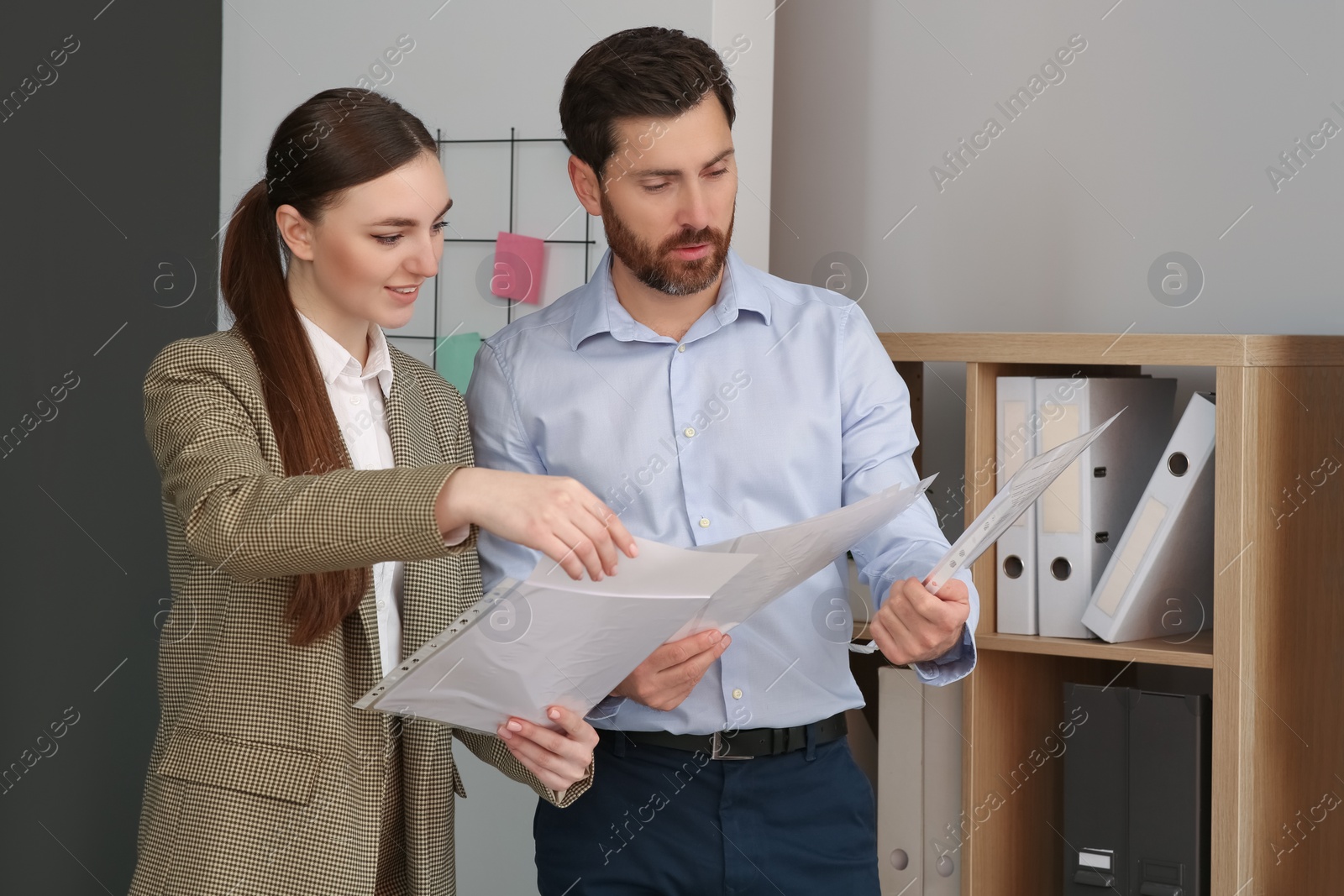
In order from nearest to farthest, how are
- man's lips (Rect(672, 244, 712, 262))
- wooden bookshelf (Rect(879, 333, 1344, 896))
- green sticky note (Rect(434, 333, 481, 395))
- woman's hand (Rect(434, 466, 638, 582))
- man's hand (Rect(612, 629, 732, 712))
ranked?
woman's hand (Rect(434, 466, 638, 582)) → man's hand (Rect(612, 629, 732, 712)) → man's lips (Rect(672, 244, 712, 262)) → wooden bookshelf (Rect(879, 333, 1344, 896)) → green sticky note (Rect(434, 333, 481, 395))

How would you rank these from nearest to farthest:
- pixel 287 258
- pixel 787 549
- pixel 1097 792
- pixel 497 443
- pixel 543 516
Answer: pixel 543 516 → pixel 787 549 → pixel 287 258 → pixel 497 443 → pixel 1097 792

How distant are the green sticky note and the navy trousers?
1.25 m

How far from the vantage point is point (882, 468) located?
62.8 inches

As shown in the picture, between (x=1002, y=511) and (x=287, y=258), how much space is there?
2.79 ft

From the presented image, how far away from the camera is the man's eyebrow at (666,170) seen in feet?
5.14

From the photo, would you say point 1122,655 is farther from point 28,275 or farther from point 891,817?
point 28,275

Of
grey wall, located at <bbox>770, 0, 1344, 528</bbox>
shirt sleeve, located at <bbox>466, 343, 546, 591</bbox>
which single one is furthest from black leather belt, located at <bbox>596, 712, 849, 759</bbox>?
grey wall, located at <bbox>770, 0, 1344, 528</bbox>

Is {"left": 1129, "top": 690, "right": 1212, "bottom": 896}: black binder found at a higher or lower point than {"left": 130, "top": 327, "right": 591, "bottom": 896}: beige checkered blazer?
lower

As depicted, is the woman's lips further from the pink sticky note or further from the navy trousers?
the pink sticky note

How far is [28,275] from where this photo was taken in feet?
7.38

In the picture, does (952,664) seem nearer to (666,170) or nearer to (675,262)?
(675,262)

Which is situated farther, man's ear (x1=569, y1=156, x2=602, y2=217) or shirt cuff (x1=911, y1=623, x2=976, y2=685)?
man's ear (x1=569, y1=156, x2=602, y2=217)

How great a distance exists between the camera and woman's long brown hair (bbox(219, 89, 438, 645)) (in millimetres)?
1244

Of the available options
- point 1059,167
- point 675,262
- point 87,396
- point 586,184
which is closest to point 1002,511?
point 675,262
